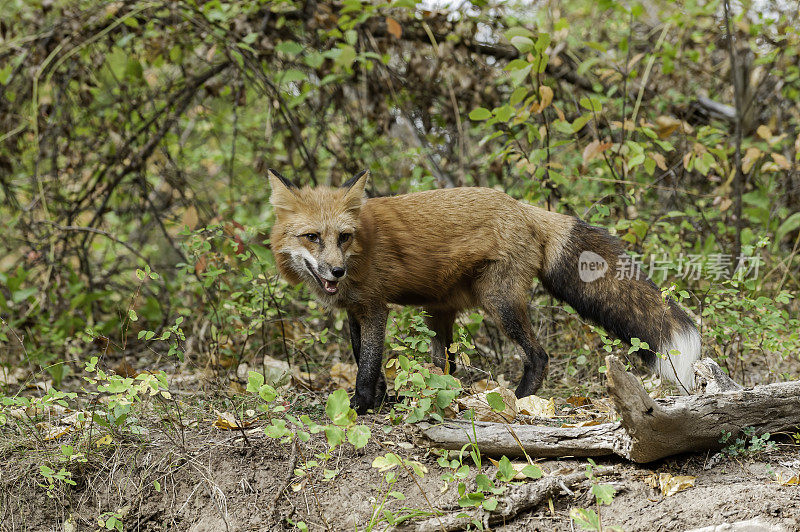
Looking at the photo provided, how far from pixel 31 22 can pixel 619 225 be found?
20.4 ft

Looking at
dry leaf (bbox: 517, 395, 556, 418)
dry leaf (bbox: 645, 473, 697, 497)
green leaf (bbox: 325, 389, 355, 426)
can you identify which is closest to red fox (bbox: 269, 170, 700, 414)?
dry leaf (bbox: 517, 395, 556, 418)

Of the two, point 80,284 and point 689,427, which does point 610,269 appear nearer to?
point 689,427

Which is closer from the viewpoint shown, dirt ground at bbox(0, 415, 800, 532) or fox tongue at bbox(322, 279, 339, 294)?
dirt ground at bbox(0, 415, 800, 532)

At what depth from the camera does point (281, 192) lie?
446cm

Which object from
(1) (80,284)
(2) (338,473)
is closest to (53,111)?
(1) (80,284)

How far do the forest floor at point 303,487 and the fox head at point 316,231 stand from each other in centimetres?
105

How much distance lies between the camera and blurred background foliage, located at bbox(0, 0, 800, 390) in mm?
5613

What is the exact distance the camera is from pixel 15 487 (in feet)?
11.4

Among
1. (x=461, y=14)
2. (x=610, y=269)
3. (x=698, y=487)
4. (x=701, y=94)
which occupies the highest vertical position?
(x=461, y=14)

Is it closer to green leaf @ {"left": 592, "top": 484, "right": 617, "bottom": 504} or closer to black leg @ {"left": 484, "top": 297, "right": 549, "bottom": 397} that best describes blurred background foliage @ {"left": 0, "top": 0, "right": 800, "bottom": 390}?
black leg @ {"left": 484, "top": 297, "right": 549, "bottom": 397}

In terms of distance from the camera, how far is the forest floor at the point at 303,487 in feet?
9.85

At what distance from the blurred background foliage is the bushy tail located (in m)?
0.67

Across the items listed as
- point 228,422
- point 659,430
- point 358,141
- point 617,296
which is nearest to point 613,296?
point 617,296

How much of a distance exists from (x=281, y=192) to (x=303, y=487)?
2.00 meters
